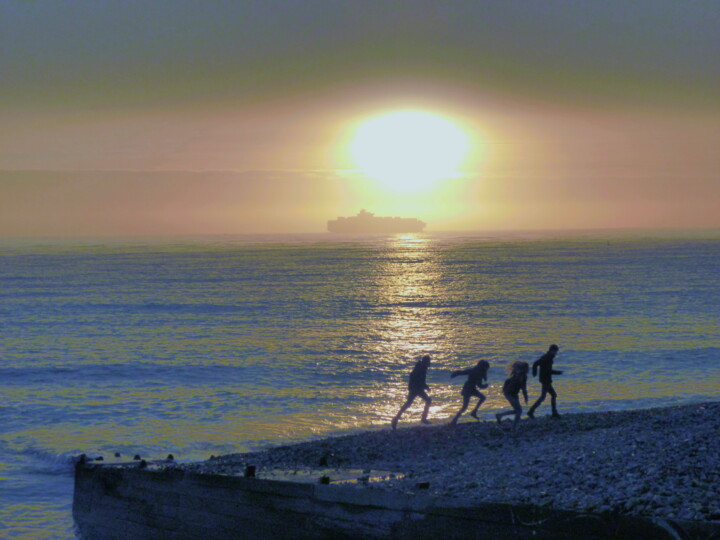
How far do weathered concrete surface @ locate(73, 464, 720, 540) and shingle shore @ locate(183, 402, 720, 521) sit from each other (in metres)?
0.41

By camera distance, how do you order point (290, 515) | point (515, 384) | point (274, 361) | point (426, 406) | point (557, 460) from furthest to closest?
1. point (274, 361)
2. point (426, 406)
3. point (515, 384)
4. point (557, 460)
5. point (290, 515)

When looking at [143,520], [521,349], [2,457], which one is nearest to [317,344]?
[521,349]

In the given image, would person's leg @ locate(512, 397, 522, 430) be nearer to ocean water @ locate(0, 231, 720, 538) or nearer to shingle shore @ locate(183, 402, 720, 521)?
shingle shore @ locate(183, 402, 720, 521)

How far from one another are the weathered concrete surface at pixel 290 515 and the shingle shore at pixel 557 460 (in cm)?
41

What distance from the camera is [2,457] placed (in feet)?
64.0

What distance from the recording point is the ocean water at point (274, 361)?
21250 millimetres

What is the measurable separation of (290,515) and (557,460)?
15.0 ft

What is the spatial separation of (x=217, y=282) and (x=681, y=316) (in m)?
65.2

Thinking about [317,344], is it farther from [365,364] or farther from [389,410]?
[389,410]

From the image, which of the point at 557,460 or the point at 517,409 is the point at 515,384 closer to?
the point at 517,409

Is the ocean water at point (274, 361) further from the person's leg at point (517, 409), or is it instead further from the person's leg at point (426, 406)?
the person's leg at point (517, 409)

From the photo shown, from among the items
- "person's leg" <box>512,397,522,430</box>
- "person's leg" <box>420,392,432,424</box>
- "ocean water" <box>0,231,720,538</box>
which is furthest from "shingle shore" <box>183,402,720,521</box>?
"ocean water" <box>0,231,720,538</box>

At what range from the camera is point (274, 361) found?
36.2 metres

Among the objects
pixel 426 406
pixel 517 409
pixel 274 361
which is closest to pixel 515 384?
pixel 517 409
